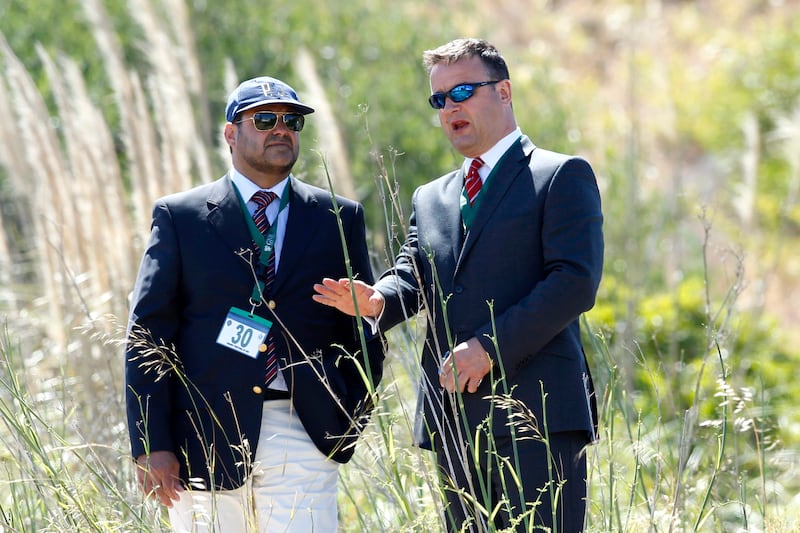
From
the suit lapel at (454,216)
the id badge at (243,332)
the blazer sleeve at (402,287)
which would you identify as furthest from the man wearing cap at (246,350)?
the suit lapel at (454,216)

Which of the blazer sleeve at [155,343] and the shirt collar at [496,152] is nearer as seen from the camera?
the shirt collar at [496,152]

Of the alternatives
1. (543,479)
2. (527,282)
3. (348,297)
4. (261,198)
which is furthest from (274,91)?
(543,479)

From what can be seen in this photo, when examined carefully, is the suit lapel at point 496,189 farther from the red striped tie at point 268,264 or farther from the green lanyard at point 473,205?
the red striped tie at point 268,264

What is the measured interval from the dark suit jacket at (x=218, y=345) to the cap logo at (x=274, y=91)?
31 cm

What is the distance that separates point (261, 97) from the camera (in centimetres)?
345

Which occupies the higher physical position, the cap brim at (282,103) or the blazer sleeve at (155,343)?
the cap brim at (282,103)

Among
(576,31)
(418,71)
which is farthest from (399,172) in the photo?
(576,31)

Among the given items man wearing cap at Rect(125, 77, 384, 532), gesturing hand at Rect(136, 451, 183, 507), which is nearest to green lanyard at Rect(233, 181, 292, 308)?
man wearing cap at Rect(125, 77, 384, 532)

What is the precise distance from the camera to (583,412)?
306 cm

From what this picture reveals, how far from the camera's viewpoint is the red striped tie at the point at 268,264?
340 centimetres

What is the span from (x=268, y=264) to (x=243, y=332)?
8.5 inches

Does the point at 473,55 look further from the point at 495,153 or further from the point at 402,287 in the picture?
the point at 402,287

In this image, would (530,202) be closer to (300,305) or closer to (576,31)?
(300,305)

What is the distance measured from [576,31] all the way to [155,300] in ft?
55.5
